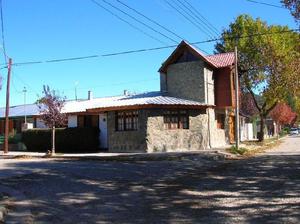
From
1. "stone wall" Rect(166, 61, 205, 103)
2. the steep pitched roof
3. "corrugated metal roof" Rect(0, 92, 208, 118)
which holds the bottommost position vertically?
"corrugated metal roof" Rect(0, 92, 208, 118)

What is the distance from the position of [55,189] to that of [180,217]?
4831 millimetres

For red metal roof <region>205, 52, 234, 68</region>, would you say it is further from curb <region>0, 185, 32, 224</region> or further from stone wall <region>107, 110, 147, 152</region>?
curb <region>0, 185, 32, 224</region>

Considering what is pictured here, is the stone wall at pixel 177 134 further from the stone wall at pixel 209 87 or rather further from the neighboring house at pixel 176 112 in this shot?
the stone wall at pixel 209 87

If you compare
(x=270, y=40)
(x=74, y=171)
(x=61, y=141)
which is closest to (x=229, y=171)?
(x=74, y=171)

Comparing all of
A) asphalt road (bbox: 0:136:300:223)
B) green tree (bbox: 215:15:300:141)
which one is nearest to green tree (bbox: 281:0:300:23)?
asphalt road (bbox: 0:136:300:223)

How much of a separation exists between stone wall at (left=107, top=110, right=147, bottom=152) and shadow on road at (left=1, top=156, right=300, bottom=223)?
11299 mm

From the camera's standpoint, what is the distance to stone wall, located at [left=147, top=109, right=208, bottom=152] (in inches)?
1164

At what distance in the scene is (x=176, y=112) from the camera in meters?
30.8

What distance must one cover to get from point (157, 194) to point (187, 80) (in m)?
21.8

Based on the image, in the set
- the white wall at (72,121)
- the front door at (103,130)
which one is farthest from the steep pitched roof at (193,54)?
the white wall at (72,121)

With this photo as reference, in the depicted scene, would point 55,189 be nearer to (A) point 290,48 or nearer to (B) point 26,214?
(B) point 26,214

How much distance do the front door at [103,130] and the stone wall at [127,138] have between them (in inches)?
69.9

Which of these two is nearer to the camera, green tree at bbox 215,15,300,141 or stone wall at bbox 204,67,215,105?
stone wall at bbox 204,67,215,105

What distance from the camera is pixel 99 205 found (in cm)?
1083
